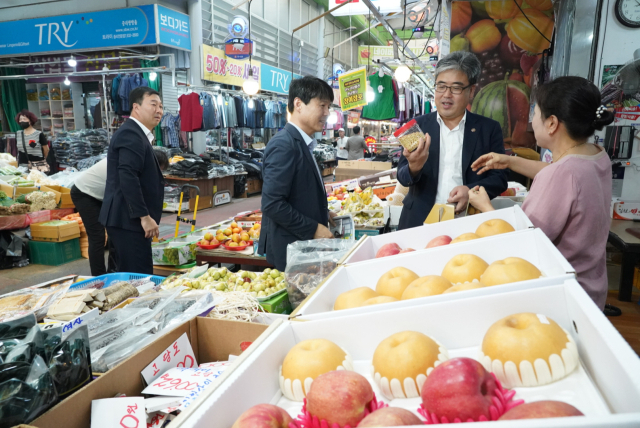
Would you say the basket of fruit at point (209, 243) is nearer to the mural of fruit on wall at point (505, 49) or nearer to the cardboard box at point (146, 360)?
the cardboard box at point (146, 360)

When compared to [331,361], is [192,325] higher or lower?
lower

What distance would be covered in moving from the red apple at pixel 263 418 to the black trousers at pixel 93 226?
4.40 meters

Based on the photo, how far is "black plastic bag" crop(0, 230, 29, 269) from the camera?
5836 millimetres

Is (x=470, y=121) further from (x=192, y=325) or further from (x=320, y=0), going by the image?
(x=320, y=0)

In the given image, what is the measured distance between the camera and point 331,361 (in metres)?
0.92

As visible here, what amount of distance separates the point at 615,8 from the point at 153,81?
924 centimetres

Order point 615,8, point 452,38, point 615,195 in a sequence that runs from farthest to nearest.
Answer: point 452,38, point 615,195, point 615,8

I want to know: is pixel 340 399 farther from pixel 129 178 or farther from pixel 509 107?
pixel 509 107

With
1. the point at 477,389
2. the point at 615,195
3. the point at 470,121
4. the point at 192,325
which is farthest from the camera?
the point at 615,195

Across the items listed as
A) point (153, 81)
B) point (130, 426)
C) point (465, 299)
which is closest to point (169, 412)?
point (130, 426)

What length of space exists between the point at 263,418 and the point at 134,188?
9.91 ft

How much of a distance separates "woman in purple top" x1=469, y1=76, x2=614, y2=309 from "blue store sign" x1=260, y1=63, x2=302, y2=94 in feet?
39.5

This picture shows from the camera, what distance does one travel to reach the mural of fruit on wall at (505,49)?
513 centimetres

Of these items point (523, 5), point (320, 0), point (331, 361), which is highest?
point (320, 0)
